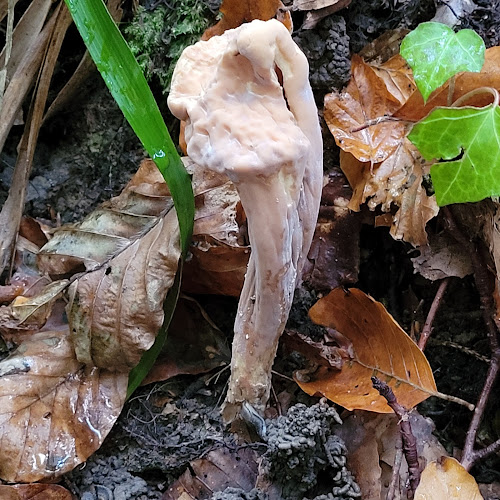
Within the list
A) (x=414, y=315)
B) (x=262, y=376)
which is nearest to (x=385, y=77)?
(x=414, y=315)

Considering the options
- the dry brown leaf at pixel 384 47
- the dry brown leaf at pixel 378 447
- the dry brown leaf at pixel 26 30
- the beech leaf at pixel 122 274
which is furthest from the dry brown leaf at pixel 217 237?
the dry brown leaf at pixel 26 30

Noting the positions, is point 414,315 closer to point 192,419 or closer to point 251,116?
point 192,419

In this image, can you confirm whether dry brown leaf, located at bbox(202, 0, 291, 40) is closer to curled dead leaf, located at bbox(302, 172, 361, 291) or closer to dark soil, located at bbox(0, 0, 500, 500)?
dark soil, located at bbox(0, 0, 500, 500)

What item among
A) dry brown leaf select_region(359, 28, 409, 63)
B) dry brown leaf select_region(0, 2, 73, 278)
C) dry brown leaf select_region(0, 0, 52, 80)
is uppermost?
dry brown leaf select_region(0, 0, 52, 80)

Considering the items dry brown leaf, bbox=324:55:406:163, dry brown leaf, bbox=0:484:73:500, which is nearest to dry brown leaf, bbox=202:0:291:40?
dry brown leaf, bbox=324:55:406:163

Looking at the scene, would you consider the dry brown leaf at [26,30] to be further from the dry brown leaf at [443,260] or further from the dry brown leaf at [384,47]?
the dry brown leaf at [443,260]

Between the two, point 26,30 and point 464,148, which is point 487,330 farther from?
point 26,30
